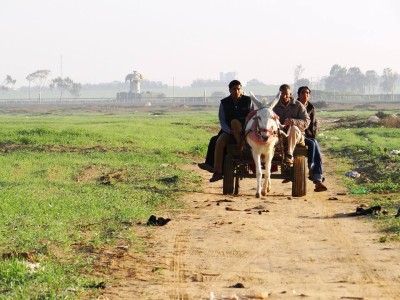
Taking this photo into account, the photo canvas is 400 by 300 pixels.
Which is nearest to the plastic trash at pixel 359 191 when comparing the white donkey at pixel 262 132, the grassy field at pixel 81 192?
the grassy field at pixel 81 192

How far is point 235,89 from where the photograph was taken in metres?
15.8

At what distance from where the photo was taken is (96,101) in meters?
146

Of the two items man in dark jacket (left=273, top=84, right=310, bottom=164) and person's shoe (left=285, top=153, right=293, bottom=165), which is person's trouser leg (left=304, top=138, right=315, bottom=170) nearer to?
man in dark jacket (left=273, top=84, right=310, bottom=164)

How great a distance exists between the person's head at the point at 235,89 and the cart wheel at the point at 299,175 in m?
1.69

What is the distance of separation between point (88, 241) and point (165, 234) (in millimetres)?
1348

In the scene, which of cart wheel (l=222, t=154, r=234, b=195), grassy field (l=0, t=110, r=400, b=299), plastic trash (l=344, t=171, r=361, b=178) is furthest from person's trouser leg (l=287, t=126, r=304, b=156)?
plastic trash (l=344, t=171, r=361, b=178)

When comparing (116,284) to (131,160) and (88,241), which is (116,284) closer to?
(88,241)

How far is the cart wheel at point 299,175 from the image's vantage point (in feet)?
51.2

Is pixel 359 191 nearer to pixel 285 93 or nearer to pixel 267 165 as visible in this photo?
pixel 267 165

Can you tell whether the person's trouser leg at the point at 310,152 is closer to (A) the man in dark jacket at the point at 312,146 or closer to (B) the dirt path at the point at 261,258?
(A) the man in dark jacket at the point at 312,146

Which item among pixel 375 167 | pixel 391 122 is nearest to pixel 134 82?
pixel 391 122

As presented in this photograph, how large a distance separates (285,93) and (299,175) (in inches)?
64.7

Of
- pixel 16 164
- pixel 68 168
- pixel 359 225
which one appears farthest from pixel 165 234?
pixel 16 164

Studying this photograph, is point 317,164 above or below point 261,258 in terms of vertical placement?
above
